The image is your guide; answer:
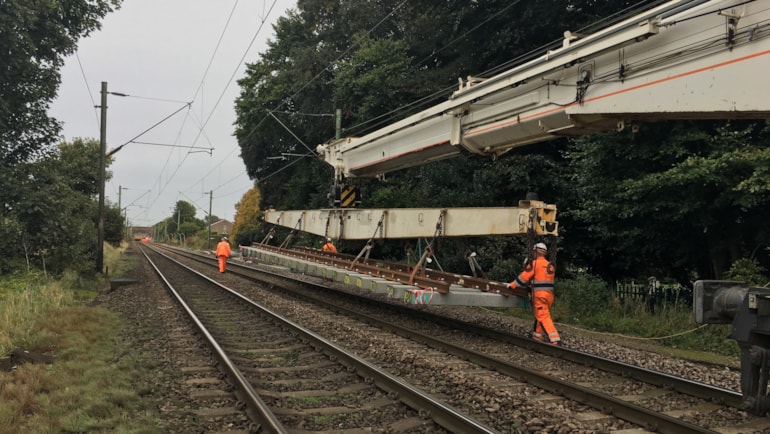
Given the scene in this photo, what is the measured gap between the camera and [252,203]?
217 feet

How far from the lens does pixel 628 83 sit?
602cm

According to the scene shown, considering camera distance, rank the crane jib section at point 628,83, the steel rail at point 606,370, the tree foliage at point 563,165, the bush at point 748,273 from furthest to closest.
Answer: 1. the tree foliage at point 563,165
2. the bush at point 748,273
3. the steel rail at point 606,370
4. the crane jib section at point 628,83

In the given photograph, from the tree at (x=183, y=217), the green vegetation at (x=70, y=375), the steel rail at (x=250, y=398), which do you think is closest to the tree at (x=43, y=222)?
the green vegetation at (x=70, y=375)

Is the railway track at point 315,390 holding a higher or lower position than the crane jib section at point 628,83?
lower

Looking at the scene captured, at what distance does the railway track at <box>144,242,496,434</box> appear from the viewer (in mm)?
4781

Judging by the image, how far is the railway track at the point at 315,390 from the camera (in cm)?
478

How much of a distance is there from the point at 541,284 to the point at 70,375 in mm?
6821

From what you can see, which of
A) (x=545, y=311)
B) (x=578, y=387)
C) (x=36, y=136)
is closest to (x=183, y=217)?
(x=36, y=136)

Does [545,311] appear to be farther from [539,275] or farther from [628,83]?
[628,83]

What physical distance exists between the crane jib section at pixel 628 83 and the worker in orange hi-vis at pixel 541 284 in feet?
6.37

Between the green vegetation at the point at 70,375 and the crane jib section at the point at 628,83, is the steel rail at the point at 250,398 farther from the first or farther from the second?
the crane jib section at the point at 628,83

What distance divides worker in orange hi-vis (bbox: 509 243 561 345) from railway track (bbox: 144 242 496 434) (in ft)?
10.7

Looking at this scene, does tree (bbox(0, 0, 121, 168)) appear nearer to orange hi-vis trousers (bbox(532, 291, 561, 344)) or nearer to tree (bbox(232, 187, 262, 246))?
orange hi-vis trousers (bbox(532, 291, 561, 344))

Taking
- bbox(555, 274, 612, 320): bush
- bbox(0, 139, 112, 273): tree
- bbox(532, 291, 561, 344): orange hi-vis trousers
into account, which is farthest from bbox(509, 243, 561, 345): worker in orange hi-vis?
bbox(0, 139, 112, 273): tree
